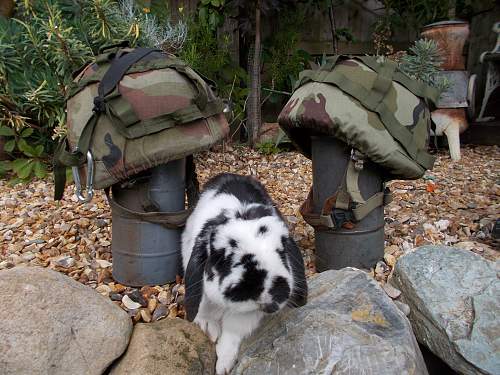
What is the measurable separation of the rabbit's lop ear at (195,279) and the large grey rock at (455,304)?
1.07 meters

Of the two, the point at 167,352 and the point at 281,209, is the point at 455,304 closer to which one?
the point at 167,352

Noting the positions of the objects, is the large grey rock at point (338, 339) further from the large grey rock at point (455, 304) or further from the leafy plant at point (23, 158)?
the leafy plant at point (23, 158)

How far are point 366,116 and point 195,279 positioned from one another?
1186 millimetres

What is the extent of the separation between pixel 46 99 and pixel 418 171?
3533mm

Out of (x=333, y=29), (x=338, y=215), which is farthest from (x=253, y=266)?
(x=333, y=29)

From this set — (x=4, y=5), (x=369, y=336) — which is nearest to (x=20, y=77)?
(x=4, y=5)

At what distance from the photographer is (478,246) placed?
2.91 meters

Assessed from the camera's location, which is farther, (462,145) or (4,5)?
(462,145)

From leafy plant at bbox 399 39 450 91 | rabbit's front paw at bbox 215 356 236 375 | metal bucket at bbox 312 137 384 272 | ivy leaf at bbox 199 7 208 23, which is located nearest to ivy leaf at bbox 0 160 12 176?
ivy leaf at bbox 199 7 208 23

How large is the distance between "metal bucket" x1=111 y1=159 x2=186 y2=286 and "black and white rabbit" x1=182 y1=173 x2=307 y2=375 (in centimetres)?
23

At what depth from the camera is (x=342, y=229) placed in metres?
2.53

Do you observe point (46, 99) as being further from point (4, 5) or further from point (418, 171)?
point (418, 171)

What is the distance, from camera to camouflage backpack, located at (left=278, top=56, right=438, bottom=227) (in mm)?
2221

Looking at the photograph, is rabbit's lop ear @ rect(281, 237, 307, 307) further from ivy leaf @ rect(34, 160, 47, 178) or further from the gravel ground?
ivy leaf @ rect(34, 160, 47, 178)
